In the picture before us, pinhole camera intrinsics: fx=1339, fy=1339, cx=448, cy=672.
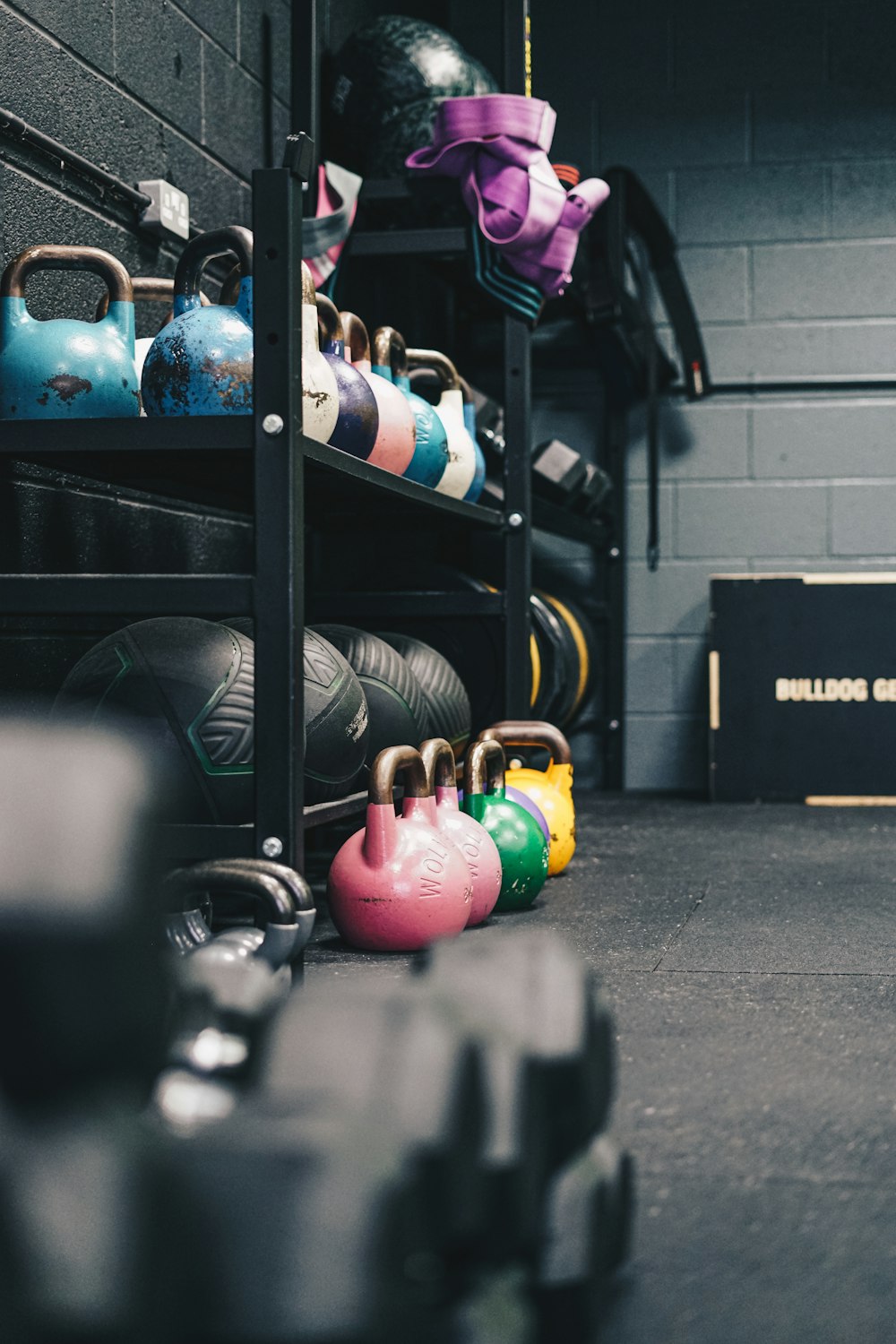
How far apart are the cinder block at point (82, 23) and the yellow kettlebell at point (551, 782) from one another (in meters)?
1.42

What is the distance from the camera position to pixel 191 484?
2346 mm

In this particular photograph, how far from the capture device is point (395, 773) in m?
1.87

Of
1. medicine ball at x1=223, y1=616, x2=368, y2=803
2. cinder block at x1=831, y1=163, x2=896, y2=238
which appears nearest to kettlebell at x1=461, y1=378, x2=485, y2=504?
medicine ball at x1=223, y1=616, x2=368, y2=803

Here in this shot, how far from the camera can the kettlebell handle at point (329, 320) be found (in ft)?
7.09

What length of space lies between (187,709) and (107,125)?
1.27m

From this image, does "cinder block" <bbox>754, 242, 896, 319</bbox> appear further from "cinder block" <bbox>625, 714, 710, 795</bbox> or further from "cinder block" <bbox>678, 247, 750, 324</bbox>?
"cinder block" <bbox>625, 714, 710, 795</bbox>

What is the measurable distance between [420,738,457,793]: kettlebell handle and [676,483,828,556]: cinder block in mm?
2535

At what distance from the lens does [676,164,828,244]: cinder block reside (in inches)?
171

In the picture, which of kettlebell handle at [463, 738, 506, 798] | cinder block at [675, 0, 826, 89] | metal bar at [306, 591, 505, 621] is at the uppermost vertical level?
cinder block at [675, 0, 826, 89]

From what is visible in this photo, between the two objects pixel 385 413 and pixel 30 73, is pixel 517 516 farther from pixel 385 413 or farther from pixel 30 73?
pixel 30 73

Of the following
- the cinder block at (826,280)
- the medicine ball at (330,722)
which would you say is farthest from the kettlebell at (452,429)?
the cinder block at (826,280)

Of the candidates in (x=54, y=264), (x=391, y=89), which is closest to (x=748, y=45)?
(x=391, y=89)

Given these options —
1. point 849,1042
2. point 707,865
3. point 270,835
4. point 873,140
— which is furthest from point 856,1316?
point 873,140

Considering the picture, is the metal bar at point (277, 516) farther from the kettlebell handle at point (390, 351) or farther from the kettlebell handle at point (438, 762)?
the kettlebell handle at point (390, 351)
